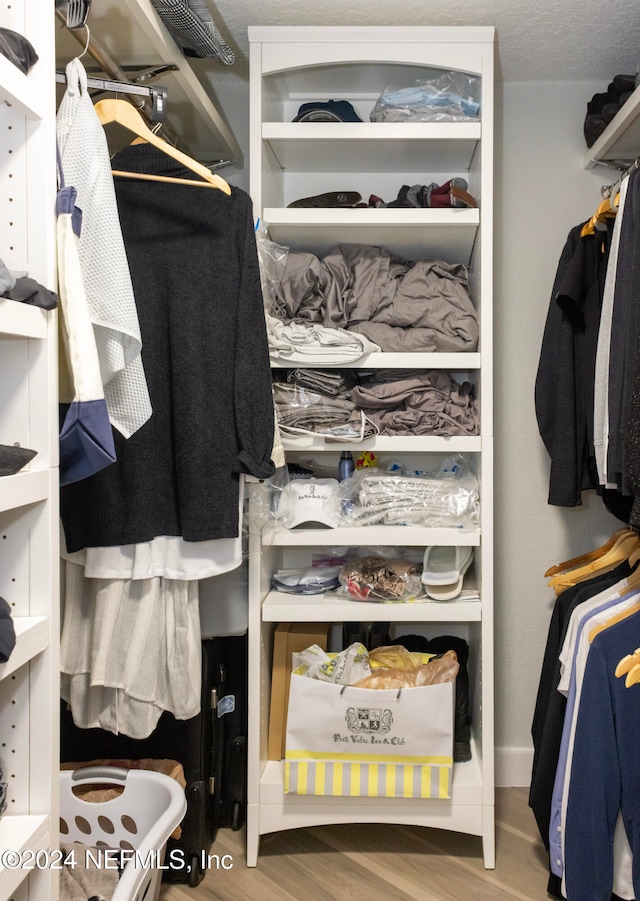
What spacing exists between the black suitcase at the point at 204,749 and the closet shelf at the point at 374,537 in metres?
0.37

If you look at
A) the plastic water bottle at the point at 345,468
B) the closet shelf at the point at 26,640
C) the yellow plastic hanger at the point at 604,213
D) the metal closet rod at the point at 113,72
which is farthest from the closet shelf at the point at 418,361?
the closet shelf at the point at 26,640

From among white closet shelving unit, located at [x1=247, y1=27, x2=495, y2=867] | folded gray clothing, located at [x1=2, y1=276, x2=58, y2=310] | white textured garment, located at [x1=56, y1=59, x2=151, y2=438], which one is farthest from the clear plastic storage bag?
folded gray clothing, located at [x1=2, y1=276, x2=58, y2=310]

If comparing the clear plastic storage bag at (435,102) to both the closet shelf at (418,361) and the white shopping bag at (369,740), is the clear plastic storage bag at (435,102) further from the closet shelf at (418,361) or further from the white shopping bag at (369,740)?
the white shopping bag at (369,740)

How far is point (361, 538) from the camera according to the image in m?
1.99

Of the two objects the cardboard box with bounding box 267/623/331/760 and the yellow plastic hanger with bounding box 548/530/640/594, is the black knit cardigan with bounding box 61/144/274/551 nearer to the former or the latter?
the cardboard box with bounding box 267/623/331/760

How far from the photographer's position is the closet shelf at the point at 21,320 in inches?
35.7

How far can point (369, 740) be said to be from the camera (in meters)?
1.94

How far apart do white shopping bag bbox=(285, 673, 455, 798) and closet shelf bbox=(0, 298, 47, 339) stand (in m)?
1.27

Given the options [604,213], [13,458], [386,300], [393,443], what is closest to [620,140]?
[604,213]

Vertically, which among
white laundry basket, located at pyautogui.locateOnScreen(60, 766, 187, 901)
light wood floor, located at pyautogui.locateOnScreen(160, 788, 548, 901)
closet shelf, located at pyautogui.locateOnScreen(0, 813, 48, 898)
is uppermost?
closet shelf, located at pyautogui.locateOnScreen(0, 813, 48, 898)

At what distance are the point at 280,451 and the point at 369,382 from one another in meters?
0.50

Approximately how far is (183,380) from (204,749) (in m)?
1.06

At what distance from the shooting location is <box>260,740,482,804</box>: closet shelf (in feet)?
6.55

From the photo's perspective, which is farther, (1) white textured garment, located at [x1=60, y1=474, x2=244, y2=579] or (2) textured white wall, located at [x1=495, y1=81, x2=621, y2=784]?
(2) textured white wall, located at [x1=495, y1=81, x2=621, y2=784]
